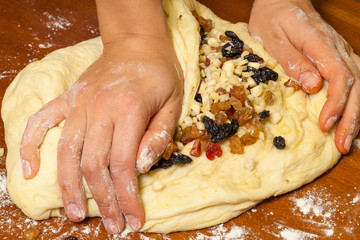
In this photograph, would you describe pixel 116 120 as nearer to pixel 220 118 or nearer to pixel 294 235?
pixel 220 118

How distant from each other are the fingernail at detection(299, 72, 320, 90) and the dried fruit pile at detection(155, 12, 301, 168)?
37mm

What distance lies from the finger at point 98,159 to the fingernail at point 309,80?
35.4 inches

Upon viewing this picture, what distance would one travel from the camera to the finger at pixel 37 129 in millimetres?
1436

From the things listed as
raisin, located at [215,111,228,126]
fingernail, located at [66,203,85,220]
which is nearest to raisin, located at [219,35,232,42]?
raisin, located at [215,111,228,126]

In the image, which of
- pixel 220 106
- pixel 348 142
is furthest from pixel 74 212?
pixel 348 142

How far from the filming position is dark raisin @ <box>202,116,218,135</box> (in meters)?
1.49

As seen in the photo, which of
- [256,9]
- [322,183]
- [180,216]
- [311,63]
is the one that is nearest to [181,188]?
[180,216]

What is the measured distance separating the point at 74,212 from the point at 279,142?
0.85 meters

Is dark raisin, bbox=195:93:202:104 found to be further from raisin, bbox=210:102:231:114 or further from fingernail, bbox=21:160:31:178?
fingernail, bbox=21:160:31:178

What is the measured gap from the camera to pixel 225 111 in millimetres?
1547

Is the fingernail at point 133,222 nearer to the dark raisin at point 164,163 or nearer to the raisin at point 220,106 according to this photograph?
the dark raisin at point 164,163

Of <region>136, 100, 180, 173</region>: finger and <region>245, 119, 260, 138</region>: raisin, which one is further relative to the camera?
<region>245, 119, 260, 138</region>: raisin

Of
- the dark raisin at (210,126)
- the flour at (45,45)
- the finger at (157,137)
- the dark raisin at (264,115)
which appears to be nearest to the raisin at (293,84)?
the dark raisin at (264,115)

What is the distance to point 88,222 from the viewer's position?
5.00 feet
